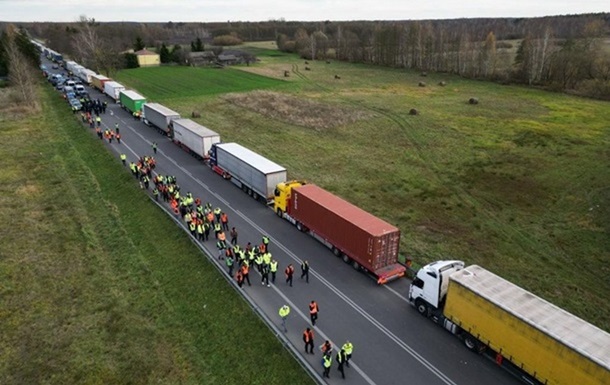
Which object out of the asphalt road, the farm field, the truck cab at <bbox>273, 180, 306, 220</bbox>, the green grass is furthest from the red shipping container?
the green grass

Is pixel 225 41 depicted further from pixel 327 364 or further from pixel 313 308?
pixel 327 364

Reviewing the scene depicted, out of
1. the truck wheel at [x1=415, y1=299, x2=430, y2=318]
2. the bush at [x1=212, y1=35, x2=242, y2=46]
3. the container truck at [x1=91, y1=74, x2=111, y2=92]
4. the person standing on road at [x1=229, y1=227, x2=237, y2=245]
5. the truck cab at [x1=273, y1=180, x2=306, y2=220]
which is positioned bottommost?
the truck wheel at [x1=415, y1=299, x2=430, y2=318]

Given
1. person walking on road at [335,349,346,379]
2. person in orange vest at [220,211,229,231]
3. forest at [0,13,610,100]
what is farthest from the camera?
forest at [0,13,610,100]

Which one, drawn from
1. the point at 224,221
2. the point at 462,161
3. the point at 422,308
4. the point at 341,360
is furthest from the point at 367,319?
the point at 462,161

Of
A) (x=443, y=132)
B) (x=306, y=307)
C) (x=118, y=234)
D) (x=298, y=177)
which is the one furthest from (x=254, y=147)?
(x=306, y=307)

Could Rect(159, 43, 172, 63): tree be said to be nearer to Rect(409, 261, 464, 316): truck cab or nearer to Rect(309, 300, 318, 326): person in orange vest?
Rect(309, 300, 318, 326): person in orange vest

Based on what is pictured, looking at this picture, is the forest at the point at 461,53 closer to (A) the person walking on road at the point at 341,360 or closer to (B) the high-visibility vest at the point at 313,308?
(B) the high-visibility vest at the point at 313,308
